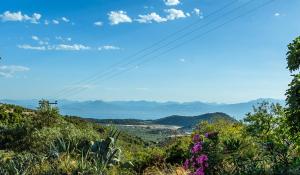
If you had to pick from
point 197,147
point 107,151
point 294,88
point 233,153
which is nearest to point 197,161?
point 197,147

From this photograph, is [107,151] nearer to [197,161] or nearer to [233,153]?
[197,161]

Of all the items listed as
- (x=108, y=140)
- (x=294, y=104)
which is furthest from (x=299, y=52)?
(x=108, y=140)

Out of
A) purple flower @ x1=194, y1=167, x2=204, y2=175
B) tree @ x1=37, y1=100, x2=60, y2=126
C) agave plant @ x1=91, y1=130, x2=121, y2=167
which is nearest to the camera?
purple flower @ x1=194, y1=167, x2=204, y2=175

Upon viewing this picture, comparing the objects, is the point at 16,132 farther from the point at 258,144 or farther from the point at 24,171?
the point at 258,144

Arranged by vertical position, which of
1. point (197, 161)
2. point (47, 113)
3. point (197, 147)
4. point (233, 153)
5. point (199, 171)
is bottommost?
point (199, 171)

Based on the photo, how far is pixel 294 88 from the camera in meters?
9.73

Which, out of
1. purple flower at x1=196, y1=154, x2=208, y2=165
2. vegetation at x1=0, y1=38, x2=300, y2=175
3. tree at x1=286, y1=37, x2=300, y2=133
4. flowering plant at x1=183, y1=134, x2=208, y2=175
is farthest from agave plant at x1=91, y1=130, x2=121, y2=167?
tree at x1=286, y1=37, x2=300, y2=133

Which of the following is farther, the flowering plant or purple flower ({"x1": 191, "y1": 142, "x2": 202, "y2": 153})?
purple flower ({"x1": 191, "y1": 142, "x2": 202, "y2": 153})

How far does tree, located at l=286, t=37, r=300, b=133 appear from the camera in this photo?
32.0ft

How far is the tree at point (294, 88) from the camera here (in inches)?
384

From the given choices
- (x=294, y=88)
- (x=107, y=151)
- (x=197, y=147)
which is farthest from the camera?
(x=107, y=151)

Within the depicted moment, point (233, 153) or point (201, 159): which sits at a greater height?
point (233, 153)

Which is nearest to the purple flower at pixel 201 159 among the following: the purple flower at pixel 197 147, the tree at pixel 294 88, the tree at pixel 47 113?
the purple flower at pixel 197 147

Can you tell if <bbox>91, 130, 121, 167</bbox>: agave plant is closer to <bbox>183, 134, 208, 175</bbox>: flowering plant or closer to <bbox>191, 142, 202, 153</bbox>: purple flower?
<bbox>183, 134, 208, 175</bbox>: flowering plant
